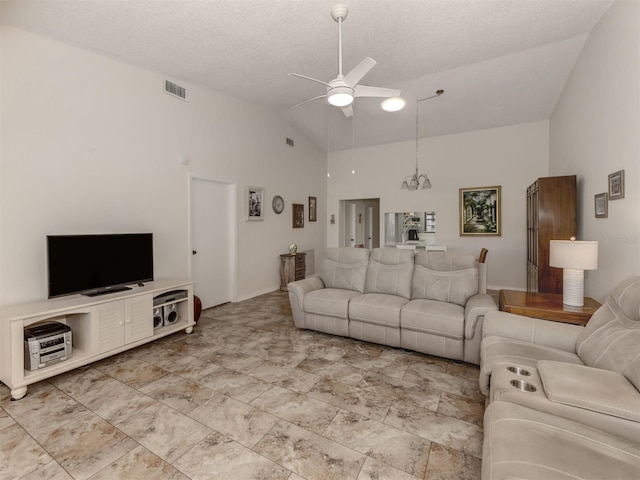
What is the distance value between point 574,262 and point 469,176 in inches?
152

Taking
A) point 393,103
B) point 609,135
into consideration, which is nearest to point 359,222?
point 393,103

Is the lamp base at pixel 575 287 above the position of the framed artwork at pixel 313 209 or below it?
below

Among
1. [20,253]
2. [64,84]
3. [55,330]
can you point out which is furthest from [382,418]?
[64,84]

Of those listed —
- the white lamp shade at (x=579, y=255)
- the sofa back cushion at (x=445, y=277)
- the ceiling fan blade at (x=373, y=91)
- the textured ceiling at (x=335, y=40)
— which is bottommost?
the sofa back cushion at (x=445, y=277)

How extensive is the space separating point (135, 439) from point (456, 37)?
4.40m

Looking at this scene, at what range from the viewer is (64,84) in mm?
3010

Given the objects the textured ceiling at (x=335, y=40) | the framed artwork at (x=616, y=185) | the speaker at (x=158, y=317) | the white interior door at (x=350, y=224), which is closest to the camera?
the framed artwork at (x=616, y=185)

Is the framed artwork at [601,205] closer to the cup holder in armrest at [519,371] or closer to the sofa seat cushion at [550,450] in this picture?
the cup holder in armrest at [519,371]

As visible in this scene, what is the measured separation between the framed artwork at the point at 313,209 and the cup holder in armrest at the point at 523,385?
563 centimetres

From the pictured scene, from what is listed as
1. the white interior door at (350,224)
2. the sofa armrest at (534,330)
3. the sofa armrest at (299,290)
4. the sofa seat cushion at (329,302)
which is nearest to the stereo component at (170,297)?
the sofa armrest at (299,290)

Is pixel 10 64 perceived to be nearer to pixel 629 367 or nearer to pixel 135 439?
pixel 135 439

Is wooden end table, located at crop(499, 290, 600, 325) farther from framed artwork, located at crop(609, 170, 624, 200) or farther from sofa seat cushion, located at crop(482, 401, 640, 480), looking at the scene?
sofa seat cushion, located at crop(482, 401, 640, 480)

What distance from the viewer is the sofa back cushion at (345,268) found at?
3789mm

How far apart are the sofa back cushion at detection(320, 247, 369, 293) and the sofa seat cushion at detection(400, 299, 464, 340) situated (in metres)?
0.79
